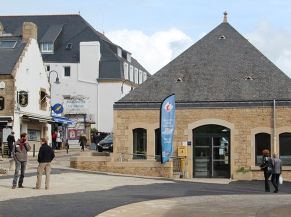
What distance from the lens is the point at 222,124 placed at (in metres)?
33.5

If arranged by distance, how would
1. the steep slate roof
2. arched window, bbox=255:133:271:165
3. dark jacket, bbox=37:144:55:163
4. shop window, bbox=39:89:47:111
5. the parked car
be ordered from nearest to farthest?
dark jacket, bbox=37:144:55:163 → arched window, bbox=255:133:271:165 → the steep slate roof → the parked car → shop window, bbox=39:89:47:111

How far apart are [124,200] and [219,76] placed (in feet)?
60.6

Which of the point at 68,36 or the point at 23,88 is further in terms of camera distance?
the point at 68,36

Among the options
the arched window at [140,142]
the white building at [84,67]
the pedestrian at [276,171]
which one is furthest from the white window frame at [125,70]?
the pedestrian at [276,171]

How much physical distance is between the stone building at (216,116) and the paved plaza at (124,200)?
6184mm

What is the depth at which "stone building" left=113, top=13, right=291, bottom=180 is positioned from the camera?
33.0 m

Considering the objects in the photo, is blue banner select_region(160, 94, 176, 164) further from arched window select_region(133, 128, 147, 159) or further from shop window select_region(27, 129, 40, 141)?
shop window select_region(27, 129, 40, 141)

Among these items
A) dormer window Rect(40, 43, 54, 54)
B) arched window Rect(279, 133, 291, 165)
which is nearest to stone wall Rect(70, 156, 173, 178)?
arched window Rect(279, 133, 291, 165)

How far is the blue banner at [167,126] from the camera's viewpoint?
30.3 meters

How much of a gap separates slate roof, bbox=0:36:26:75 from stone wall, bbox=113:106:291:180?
35.0 feet

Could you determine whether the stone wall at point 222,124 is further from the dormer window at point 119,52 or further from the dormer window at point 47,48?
the dormer window at point 119,52

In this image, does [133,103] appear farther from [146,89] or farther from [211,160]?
[211,160]

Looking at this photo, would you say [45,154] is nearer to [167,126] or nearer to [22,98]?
[167,126]

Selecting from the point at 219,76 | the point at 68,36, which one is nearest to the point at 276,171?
the point at 219,76
